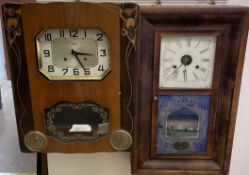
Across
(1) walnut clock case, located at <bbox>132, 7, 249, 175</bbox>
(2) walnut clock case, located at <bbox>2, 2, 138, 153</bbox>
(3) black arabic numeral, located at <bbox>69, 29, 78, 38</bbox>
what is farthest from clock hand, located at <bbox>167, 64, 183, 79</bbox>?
(3) black arabic numeral, located at <bbox>69, 29, 78, 38</bbox>

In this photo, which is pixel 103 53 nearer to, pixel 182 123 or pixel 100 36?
pixel 100 36

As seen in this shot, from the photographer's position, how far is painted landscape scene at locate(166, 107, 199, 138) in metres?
0.73

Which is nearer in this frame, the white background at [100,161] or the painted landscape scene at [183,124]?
the painted landscape scene at [183,124]

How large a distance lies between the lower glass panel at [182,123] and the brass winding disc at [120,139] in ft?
0.30

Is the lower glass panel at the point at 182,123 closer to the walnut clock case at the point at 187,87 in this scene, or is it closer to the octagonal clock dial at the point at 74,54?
the walnut clock case at the point at 187,87

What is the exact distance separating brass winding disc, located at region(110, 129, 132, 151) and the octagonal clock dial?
15cm

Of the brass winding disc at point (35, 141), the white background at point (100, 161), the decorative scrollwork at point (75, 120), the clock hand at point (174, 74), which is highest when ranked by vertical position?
the clock hand at point (174, 74)

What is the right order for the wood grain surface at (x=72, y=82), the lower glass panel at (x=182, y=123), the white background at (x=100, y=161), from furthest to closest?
the white background at (x=100, y=161)
the lower glass panel at (x=182, y=123)
the wood grain surface at (x=72, y=82)

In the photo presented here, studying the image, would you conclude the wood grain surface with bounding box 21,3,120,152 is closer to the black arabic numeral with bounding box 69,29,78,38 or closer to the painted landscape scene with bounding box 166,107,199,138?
the black arabic numeral with bounding box 69,29,78,38

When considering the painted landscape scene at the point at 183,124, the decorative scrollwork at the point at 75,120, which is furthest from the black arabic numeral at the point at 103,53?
the painted landscape scene at the point at 183,124

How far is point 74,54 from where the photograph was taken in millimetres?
667

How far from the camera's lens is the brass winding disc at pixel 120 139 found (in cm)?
69

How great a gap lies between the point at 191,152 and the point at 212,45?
29cm

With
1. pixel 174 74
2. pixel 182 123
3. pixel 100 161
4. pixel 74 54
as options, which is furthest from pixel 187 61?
pixel 100 161
